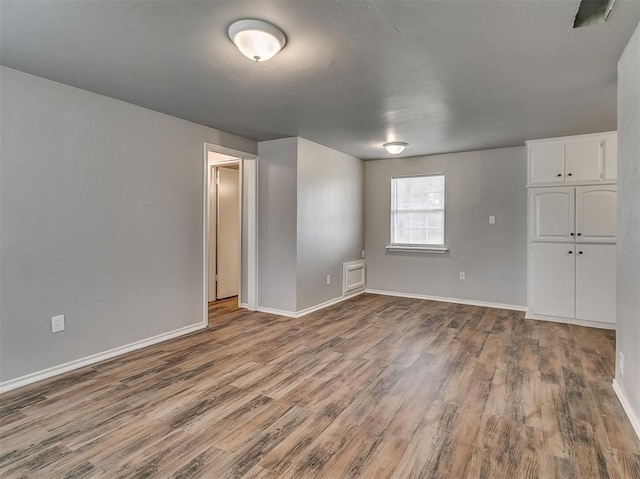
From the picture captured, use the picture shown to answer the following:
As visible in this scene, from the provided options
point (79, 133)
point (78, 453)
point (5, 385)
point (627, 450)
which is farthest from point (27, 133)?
point (627, 450)

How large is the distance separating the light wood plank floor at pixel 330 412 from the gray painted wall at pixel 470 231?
155 centimetres

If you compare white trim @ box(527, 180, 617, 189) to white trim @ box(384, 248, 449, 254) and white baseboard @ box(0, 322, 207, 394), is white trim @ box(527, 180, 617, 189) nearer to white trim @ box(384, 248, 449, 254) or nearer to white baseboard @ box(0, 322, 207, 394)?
white trim @ box(384, 248, 449, 254)

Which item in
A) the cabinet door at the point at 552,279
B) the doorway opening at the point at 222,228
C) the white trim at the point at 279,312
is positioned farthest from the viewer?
the doorway opening at the point at 222,228

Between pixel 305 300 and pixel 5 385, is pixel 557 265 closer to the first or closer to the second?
pixel 305 300

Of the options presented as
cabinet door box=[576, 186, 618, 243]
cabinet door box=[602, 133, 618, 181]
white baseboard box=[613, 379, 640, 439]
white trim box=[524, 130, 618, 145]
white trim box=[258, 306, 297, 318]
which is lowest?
white baseboard box=[613, 379, 640, 439]

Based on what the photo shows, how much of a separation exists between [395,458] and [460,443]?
0.40 m

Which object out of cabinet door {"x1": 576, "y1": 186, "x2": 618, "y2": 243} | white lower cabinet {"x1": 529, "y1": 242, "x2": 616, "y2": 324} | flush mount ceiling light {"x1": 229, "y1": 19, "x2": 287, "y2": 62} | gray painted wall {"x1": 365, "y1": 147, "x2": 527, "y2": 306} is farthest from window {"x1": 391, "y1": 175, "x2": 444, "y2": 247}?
flush mount ceiling light {"x1": 229, "y1": 19, "x2": 287, "y2": 62}

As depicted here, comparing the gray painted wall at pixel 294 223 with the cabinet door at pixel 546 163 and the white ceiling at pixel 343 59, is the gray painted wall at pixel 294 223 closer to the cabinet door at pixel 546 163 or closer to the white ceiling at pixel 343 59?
the white ceiling at pixel 343 59

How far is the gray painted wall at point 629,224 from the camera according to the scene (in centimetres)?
201

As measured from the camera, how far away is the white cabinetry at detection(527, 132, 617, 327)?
414 cm

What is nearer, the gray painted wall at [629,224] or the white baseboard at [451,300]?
the gray painted wall at [629,224]

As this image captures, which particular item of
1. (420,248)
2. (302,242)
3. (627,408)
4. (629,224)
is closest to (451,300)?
(420,248)

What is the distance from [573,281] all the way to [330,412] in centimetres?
373

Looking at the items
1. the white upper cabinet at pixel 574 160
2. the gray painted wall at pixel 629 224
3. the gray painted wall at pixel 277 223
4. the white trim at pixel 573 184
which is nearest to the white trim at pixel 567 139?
the white upper cabinet at pixel 574 160
